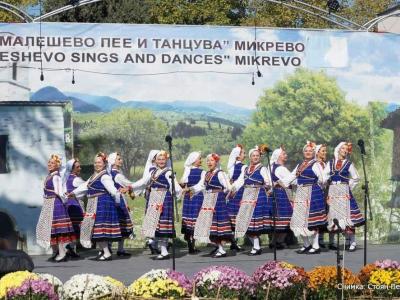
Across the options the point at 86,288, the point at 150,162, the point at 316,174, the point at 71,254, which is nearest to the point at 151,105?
the point at 150,162

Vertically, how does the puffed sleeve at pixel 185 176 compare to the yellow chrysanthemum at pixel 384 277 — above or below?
above

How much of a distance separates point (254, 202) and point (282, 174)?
0.54m

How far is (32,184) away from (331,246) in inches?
155

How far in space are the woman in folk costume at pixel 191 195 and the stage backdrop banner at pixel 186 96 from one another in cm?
67

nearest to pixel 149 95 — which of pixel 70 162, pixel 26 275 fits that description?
pixel 70 162

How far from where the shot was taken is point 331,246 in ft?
46.2

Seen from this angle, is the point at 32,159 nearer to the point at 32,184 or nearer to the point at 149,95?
the point at 32,184

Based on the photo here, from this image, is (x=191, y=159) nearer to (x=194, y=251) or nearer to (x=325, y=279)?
(x=194, y=251)

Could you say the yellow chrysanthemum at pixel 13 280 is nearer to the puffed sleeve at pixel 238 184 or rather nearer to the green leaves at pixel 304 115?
the puffed sleeve at pixel 238 184

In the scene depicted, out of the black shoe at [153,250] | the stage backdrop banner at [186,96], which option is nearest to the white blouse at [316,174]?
the stage backdrop banner at [186,96]

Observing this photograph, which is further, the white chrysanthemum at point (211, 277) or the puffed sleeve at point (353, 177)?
the puffed sleeve at point (353, 177)

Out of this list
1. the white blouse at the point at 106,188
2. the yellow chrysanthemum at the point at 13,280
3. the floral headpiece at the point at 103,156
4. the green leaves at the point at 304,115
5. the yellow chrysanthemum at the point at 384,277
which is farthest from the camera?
the green leaves at the point at 304,115

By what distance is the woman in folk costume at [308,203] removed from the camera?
13.6 meters

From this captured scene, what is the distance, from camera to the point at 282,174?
1380cm
